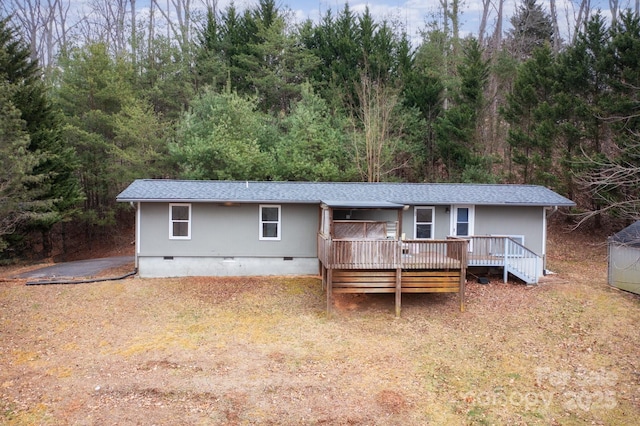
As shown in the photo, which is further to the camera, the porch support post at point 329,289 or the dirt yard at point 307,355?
the porch support post at point 329,289

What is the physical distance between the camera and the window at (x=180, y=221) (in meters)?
14.5

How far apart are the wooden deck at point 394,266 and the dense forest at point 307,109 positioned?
8.69m

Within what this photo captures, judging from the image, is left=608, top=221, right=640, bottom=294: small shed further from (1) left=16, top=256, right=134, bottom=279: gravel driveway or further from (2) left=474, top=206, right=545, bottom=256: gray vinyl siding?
Result: (1) left=16, top=256, right=134, bottom=279: gravel driveway

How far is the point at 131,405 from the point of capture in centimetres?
741

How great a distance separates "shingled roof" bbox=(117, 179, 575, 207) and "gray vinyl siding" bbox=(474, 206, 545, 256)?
1.47 feet

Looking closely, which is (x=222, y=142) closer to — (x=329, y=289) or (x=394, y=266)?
(x=329, y=289)

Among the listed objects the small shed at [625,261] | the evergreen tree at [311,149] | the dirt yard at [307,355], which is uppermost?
the evergreen tree at [311,149]

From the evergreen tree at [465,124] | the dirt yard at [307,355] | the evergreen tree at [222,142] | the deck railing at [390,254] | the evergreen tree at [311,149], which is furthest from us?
the evergreen tree at [465,124]

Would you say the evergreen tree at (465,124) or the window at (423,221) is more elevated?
the evergreen tree at (465,124)

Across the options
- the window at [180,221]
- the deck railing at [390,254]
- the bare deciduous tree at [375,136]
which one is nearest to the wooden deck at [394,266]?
the deck railing at [390,254]

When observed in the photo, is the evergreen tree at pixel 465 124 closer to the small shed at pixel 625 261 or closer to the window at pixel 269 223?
the small shed at pixel 625 261

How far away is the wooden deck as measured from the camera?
1170 centimetres

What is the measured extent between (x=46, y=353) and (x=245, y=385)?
471 cm

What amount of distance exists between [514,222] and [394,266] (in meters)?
6.19
